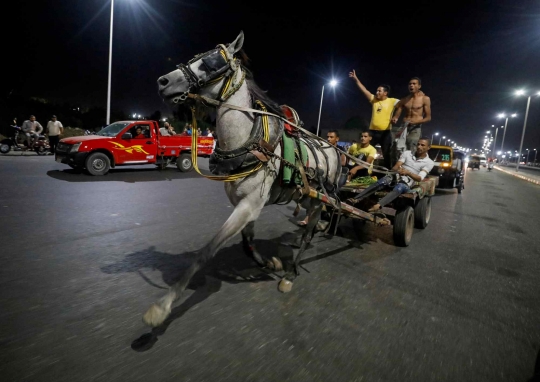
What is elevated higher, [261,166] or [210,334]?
[261,166]

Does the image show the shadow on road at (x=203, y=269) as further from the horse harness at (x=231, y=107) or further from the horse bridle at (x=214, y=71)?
the horse bridle at (x=214, y=71)

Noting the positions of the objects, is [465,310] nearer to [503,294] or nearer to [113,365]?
[503,294]

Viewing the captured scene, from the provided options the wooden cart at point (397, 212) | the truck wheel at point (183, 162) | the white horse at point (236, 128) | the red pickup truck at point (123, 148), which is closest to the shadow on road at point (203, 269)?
the white horse at point (236, 128)

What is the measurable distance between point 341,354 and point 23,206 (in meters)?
6.28

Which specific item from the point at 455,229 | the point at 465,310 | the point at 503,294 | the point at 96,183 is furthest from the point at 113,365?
the point at 96,183

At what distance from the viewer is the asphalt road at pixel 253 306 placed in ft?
7.48

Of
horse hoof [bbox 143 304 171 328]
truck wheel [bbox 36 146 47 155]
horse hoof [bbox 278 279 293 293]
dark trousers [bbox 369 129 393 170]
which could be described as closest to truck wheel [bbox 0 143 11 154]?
truck wheel [bbox 36 146 47 155]

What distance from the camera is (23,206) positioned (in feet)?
→ 20.0

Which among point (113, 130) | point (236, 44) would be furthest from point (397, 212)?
point (113, 130)

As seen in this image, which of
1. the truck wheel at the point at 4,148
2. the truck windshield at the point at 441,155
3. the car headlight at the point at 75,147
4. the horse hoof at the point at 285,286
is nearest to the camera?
the horse hoof at the point at 285,286

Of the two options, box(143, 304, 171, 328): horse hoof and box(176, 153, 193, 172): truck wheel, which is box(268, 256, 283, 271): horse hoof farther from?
box(176, 153, 193, 172): truck wheel

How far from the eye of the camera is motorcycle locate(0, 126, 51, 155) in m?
15.7

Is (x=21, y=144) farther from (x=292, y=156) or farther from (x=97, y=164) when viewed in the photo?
(x=292, y=156)

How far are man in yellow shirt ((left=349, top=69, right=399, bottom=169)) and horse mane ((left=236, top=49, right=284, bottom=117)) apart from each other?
3837mm
